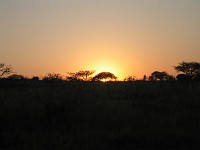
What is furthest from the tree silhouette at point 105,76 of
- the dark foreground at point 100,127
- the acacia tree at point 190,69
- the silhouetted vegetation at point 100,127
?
the dark foreground at point 100,127

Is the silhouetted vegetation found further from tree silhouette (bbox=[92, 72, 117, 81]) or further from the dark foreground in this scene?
tree silhouette (bbox=[92, 72, 117, 81])

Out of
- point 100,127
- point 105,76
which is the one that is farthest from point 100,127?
point 105,76

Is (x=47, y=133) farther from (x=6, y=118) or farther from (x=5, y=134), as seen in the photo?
(x=6, y=118)

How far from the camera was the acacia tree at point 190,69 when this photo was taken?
39500 millimetres

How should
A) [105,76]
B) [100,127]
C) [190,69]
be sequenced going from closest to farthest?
[100,127], [190,69], [105,76]

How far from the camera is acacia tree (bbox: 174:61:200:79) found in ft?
130

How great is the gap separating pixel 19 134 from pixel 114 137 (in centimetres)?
281

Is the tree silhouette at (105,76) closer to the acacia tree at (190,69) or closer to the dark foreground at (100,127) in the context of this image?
the acacia tree at (190,69)

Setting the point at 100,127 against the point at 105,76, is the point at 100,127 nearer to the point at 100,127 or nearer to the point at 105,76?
the point at 100,127

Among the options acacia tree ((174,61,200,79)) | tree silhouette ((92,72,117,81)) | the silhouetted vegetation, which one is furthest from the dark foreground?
tree silhouette ((92,72,117,81))

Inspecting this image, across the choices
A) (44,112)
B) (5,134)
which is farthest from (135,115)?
(5,134)

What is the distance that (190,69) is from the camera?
4025cm

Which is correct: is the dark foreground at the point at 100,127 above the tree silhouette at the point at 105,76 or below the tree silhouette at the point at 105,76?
below

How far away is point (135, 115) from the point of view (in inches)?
586
